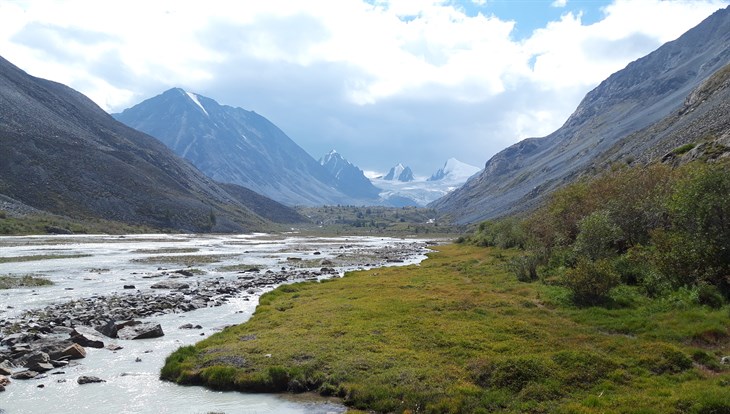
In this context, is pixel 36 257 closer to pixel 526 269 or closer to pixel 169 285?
pixel 169 285

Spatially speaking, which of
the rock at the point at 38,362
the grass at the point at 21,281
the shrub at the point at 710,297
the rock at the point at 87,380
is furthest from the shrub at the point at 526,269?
the grass at the point at 21,281

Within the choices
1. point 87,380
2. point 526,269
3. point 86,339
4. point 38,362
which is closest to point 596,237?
point 526,269

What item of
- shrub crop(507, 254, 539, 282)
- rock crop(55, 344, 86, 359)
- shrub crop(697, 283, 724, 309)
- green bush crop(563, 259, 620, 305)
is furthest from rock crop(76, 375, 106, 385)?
shrub crop(507, 254, 539, 282)

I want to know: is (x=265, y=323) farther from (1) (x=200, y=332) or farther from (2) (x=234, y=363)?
(2) (x=234, y=363)

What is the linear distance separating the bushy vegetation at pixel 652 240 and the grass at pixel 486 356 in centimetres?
221

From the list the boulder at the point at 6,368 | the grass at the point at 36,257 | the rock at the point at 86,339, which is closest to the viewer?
the boulder at the point at 6,368

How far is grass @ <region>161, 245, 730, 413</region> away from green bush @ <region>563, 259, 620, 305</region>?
1240mm

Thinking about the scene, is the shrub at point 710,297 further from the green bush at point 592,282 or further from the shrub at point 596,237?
the shrub at point 596,237

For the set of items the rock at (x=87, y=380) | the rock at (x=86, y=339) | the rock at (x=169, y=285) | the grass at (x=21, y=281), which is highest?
the grass at (x=21, y=281)

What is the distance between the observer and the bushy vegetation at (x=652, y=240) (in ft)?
107

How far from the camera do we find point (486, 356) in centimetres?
2492

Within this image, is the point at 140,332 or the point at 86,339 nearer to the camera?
the point at 86,339

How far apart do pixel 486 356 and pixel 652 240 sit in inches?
959

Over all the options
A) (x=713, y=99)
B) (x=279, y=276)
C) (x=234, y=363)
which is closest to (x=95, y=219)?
(x=279, y=276)
